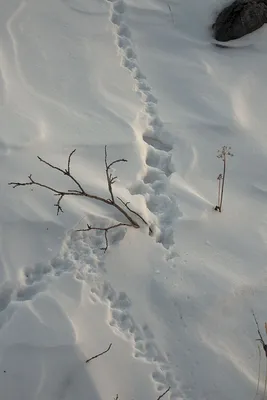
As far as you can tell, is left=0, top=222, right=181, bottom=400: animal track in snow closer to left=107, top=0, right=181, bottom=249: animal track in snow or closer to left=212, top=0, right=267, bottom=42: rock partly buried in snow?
left=107, top=0, right=181, bottom=249: animal track in snow

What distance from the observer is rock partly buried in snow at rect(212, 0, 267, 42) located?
392cm

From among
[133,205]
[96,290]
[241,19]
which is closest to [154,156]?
[133,205]

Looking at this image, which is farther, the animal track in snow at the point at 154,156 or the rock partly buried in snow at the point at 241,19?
the rock partly buried in snow at the point at 241,19

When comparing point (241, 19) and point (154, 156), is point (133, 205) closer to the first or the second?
point (154, 156)

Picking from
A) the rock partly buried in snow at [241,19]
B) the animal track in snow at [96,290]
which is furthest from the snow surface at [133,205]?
the rock partly buried in snow at [241,19]

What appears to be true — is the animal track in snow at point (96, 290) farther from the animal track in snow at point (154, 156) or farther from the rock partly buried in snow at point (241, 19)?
the rock partly buried in snow at point (241, 19)

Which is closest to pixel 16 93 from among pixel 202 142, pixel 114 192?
pixel 114 192

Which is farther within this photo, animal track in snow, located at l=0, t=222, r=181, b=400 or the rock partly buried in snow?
the rock partly buried in snow

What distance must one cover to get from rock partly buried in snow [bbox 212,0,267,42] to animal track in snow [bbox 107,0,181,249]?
679 millimetres

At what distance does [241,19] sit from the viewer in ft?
12.8

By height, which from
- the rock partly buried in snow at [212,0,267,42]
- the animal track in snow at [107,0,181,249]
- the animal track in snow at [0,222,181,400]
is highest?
the rock partly buried in snow at [212,0,267,42]

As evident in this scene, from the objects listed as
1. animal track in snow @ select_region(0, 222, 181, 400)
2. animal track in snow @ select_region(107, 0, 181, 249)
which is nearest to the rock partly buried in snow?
animal track in snow @ select_region(107, 0, 181, 249)

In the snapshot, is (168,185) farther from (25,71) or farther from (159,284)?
(25,71)

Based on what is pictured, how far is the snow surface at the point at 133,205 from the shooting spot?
2426mm
